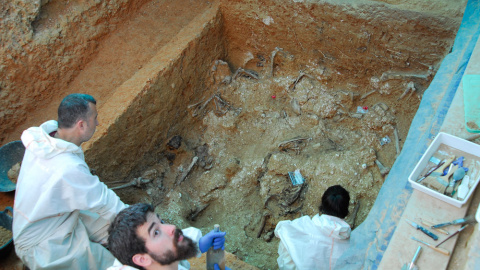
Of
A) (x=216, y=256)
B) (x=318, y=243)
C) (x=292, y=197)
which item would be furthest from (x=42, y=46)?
(x=318, y=243)

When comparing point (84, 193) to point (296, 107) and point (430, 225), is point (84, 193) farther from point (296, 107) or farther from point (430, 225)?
point (296, 107)

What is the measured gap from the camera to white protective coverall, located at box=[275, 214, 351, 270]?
2525 millimetres

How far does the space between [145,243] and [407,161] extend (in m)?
1.75

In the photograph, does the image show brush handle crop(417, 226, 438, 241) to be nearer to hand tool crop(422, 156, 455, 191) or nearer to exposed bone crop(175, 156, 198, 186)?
hand tool crop(422, 156, 455, 191)

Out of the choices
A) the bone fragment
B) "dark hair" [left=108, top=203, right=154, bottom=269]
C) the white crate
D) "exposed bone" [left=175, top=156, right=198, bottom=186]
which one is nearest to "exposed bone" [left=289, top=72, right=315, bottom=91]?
the bone fragment

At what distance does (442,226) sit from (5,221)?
3253 millimetres

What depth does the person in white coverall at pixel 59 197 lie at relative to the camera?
2301mm

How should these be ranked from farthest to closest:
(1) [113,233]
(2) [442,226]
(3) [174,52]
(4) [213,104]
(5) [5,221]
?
(4) [213,104], (3) [174,52], (5) [5,221], (1) [113,233], (2) [442,226]

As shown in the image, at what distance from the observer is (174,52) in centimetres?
400

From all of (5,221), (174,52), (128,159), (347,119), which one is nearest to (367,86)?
(347,119)

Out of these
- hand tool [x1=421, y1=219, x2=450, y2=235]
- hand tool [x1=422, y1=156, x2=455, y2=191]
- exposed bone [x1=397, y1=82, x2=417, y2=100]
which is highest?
exposed bone [x1=397, y1=82, x2=417, y2=100]

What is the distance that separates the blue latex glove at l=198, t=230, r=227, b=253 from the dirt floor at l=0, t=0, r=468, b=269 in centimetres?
124

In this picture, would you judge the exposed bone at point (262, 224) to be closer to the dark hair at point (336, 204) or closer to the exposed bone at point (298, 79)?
the dark hair at point (336, 204)

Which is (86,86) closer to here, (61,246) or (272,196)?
(61,246)
